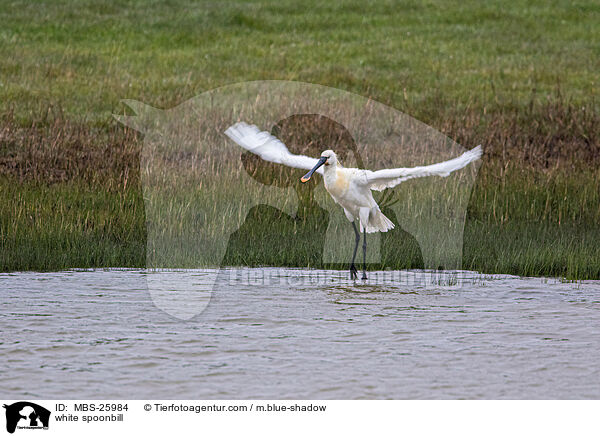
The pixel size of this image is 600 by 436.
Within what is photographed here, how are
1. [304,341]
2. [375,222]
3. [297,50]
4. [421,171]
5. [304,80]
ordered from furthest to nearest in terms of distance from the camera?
[297,50]
[304,80]
[375,222]
[421,171]
[304,341]

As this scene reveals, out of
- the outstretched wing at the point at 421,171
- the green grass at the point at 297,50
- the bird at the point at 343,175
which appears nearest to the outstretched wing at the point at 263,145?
the bird at the point at 343,175

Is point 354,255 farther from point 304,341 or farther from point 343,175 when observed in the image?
point 304,341

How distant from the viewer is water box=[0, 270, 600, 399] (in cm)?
532

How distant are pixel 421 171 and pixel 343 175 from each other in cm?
121

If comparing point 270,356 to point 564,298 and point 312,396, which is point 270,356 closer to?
point 312,396

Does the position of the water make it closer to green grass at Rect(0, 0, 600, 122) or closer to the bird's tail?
the bird's tail

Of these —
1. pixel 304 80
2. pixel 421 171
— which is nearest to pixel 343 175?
pixel 421 171

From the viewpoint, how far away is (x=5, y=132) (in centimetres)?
1388

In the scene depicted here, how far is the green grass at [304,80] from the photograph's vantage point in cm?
960

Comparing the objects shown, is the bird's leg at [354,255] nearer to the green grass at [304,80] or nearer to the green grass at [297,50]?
the green grass at [304,80]

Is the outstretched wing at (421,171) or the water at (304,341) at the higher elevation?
the outstretched wing at (421,171)
